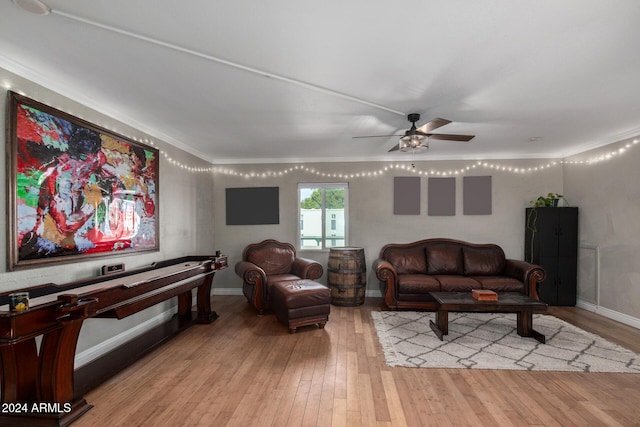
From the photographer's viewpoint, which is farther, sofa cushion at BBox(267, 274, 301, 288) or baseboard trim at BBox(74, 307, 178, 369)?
sofa cushion at BBox(267, 274, 301, 288)

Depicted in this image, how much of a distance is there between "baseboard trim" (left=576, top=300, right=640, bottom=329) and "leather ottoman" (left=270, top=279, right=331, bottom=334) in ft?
12.2

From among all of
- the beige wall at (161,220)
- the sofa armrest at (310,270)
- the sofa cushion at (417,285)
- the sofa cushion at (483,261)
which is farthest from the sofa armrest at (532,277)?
the beige wall at (161,220)

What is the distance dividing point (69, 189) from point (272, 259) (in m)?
2.91

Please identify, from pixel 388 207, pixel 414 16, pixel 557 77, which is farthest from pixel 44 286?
pixel 388 207

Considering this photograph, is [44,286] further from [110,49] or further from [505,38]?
[505,38]

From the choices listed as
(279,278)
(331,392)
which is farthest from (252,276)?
(331,392)

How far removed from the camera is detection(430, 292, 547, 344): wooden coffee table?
3289 millimetres

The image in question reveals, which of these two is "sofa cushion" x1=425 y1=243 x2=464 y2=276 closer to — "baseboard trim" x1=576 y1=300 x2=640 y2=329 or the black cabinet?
the black cabinet

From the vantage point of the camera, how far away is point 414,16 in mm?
1739

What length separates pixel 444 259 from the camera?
5074 millimetres

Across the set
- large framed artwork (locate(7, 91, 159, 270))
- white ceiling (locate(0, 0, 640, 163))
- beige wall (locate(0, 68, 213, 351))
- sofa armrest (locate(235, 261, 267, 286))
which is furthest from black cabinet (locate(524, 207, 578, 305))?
large framed artwork (locate(7, 91, 159, 270))

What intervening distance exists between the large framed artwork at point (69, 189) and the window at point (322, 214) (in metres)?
2.63

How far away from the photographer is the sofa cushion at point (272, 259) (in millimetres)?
5016

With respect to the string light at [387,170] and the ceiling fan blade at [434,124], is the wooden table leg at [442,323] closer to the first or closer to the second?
the ceiling fan blade at [434,124]
